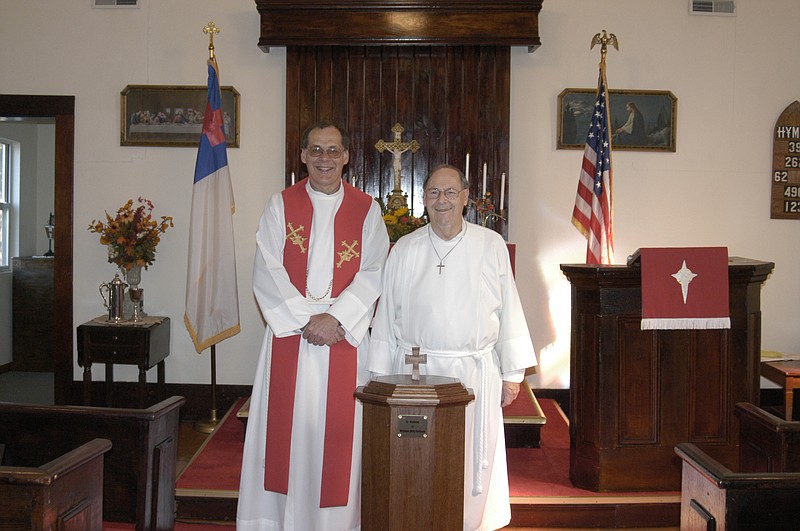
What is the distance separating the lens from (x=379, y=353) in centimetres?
326

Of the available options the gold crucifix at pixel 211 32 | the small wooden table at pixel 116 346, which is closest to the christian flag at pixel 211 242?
the gold crucifix at pixel 211 32

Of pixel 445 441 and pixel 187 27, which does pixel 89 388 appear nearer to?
pixel 187 27

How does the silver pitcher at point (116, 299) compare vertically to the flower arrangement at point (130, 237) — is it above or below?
below

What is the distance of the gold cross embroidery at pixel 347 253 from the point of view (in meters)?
3.61

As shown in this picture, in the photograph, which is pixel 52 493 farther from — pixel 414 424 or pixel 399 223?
pixel 399 223

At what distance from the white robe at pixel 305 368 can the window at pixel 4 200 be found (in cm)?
564

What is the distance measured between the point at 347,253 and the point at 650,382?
176cm

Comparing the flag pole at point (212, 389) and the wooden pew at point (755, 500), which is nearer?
the wooden pew at point (755, 500)

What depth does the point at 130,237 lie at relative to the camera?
5.55m

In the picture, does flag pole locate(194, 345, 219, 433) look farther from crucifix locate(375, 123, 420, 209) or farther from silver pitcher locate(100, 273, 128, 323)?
crucifix locate(375, 123, 420, 209)

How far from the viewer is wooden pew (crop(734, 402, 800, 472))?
9.09 ft

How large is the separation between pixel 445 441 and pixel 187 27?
4646 millimetres

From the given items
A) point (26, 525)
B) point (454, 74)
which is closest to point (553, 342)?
point (454, 74)

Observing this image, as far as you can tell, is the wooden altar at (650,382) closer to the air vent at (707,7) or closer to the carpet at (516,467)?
the carpet at (516,467)
